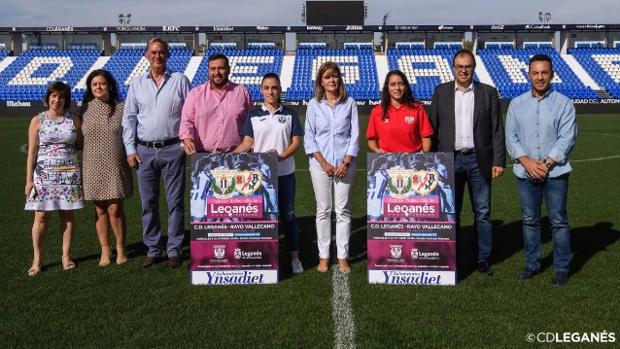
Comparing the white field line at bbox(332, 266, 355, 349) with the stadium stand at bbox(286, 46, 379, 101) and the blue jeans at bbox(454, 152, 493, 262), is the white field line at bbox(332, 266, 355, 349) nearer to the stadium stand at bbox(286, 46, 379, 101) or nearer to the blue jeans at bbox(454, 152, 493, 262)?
the blue jeans at bbox(454, 152, 493, 262)

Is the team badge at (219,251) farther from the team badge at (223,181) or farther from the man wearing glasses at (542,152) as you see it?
the man wearing glasses at (542,152)

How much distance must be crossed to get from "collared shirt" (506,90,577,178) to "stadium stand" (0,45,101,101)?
33.2m

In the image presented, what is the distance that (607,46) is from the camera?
40.8 m

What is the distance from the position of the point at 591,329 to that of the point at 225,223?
284 centimetres

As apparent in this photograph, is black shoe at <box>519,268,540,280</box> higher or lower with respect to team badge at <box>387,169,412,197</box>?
lower

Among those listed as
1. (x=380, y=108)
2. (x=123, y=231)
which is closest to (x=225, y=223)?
(x=123, y=231)

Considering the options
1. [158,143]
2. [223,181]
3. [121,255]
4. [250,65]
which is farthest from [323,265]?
[250,65]

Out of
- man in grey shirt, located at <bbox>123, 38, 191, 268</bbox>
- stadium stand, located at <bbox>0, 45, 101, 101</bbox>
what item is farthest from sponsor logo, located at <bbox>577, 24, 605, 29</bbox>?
man in grey shirt, located at <bbox>123, 38, 191, 268</bbox>

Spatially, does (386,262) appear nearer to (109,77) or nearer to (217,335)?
(217,335)

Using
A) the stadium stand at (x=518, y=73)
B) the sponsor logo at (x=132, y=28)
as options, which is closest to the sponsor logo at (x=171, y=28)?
the sponsor logo at (x=132, y=28)

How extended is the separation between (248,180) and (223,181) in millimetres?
211

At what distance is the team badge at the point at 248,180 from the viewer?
4.64 meters

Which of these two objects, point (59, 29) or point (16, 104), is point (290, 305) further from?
point (59, 29)

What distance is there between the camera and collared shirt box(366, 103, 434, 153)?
463cm
